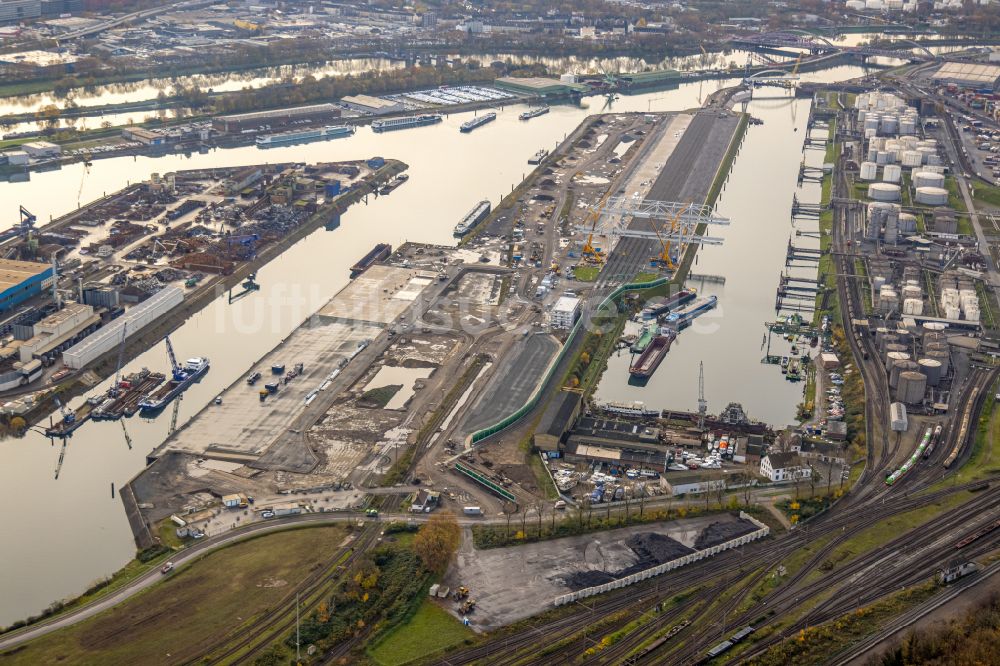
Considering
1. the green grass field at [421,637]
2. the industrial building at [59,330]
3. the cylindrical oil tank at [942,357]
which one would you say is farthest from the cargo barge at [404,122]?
the green grass field at [421,637]

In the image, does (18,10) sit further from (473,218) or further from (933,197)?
(933,197)

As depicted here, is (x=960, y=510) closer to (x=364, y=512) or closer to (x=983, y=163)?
(x=364, y=512)

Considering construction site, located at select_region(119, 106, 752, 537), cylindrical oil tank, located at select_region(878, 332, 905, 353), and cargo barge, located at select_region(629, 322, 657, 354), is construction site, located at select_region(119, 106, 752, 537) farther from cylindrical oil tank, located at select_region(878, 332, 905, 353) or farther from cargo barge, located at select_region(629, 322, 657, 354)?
cylindrical oil tank, located at select_region(878, 332, 905, 353)

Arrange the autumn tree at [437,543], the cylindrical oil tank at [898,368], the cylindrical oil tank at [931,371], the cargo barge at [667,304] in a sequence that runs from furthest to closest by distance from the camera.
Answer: the cargo barge at [667,304] → the cylindrical oil tank at [931,371] → the cylindrical oil tank at [898,368] → the autumn tree at [437,543]

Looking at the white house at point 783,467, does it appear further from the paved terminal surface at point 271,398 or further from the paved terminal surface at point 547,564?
the paved terminal surface at point 271,398

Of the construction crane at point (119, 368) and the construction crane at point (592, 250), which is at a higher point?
the construction crane at point (592, 250)

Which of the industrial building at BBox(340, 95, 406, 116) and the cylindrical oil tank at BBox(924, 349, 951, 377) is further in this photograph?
the industrial building at BBox(340, 95, 406, 116)

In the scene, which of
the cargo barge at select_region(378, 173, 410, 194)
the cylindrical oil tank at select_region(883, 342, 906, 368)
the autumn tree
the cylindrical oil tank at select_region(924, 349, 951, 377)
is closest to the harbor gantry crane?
the cargo barge at select_region(378, 173, 410, 194)
